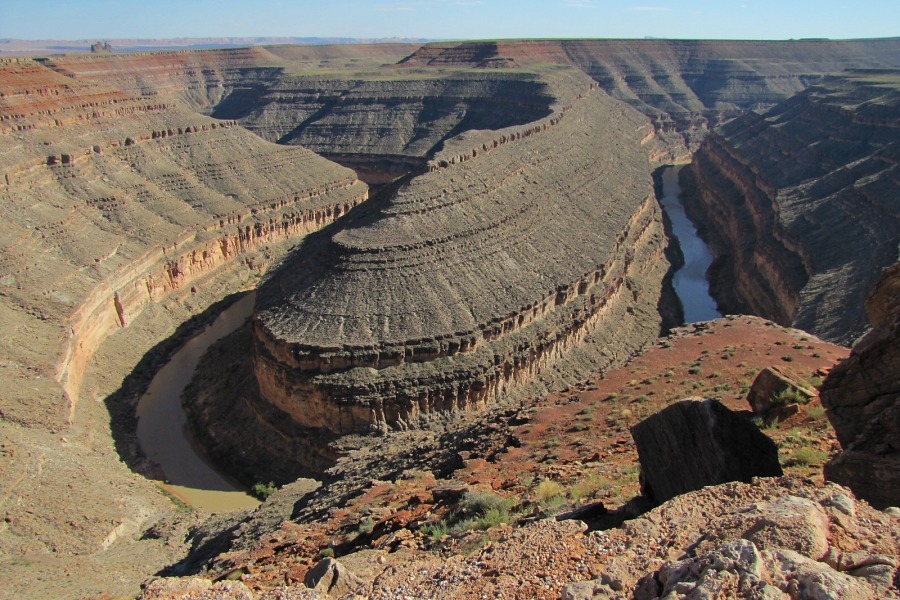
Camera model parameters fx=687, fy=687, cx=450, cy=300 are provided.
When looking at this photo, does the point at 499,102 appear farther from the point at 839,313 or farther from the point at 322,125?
the point at 839,313

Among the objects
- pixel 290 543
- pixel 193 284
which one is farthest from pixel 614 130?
pixel 290 543

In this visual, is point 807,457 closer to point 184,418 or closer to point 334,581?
point 334,581

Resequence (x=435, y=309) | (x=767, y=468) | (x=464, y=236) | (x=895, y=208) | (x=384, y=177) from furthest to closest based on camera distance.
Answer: (x=384, y=177)
(x=895, y=208)
(x=464, y=236)
(x=435, y=309)
(x=767, y=468)

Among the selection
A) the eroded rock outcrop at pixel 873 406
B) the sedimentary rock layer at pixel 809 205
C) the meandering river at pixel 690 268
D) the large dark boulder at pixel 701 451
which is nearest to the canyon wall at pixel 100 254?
the large dark boulder at pixel 701 451

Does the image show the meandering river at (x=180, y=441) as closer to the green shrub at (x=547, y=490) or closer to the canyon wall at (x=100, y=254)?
the canyon wall at (x=100, y=254)

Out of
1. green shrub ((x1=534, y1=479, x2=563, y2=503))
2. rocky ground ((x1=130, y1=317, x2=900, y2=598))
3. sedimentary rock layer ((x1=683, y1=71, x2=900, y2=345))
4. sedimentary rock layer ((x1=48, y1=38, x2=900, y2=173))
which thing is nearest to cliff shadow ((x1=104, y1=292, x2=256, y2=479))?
rocky ground ((x1=130, y1=317, x2=900, y2=598))

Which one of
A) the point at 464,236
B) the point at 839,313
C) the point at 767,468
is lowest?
the point at 839,313
